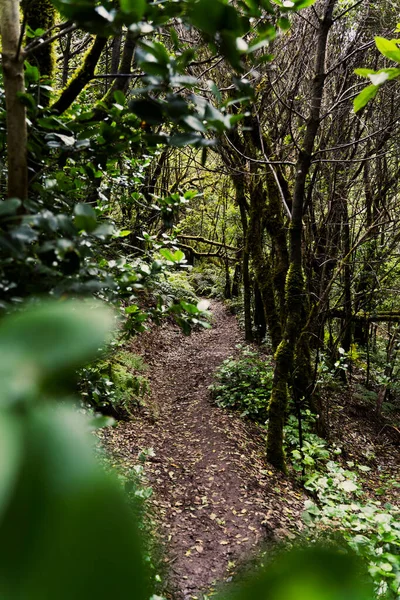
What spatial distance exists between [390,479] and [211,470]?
275 centimetres

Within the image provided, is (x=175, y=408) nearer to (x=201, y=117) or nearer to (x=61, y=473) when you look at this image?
(x=201, y=117)

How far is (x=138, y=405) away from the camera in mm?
6082

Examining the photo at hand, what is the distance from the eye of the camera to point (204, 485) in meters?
4.30

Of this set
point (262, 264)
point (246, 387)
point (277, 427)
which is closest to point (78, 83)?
point (277, 427)

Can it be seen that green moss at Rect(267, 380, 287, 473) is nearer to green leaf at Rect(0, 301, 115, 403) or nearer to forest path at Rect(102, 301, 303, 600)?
forest path at Rect(102, 301, 303, 600)

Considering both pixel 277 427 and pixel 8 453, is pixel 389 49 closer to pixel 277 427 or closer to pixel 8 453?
pixel 8 453

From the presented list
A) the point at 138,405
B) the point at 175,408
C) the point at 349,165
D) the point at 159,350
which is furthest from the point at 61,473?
the point at 159,350

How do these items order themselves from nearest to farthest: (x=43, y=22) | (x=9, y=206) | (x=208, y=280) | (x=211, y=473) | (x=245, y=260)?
(x=9, y=206), (x=43, y=22), (x=211, y=473), (x=245, y=260), (x=208, y=280)

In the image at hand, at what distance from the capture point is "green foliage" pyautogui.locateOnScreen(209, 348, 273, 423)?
632 centimetres

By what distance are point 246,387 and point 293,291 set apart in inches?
111

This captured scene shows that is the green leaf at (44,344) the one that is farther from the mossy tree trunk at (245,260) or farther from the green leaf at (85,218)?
the mossy tree trunk at (245,260)

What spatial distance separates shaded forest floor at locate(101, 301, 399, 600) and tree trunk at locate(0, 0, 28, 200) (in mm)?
1780

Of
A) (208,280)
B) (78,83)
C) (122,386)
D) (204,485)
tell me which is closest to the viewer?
(78,83)

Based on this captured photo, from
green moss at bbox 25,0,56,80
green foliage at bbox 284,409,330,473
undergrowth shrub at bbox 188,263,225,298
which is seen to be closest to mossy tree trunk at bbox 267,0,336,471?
green foliage at bbox 284,409,330,473
